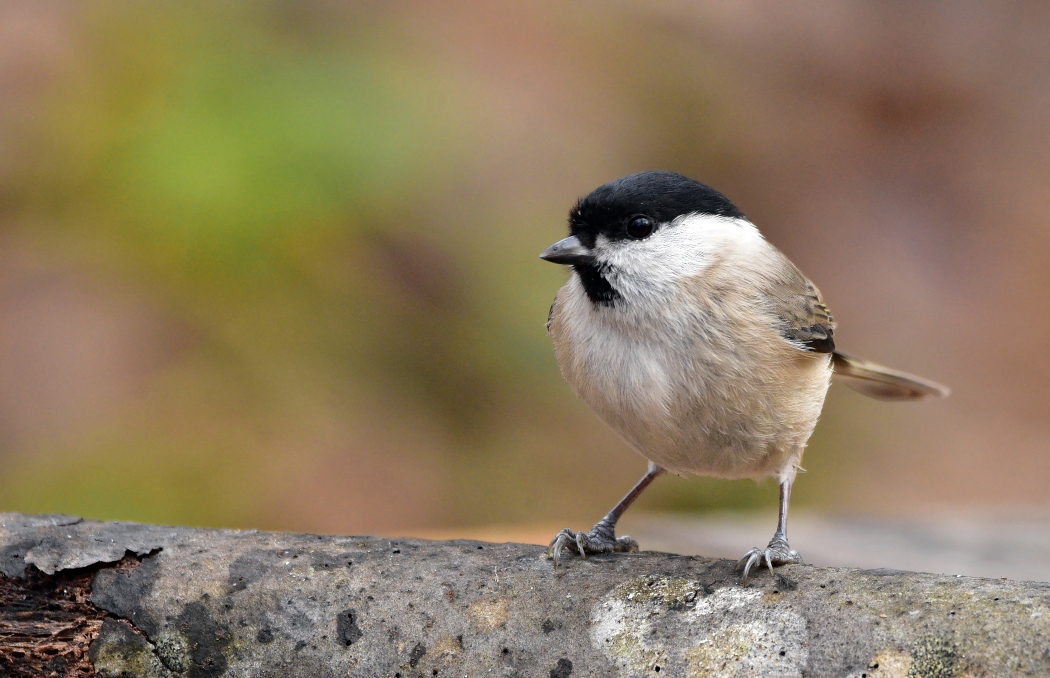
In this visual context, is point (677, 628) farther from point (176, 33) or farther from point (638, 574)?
point (176, 33)

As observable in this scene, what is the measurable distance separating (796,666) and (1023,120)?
7.86 meters

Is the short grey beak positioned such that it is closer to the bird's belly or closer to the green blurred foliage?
the bird's belly

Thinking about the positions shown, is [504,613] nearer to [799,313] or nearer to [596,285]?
[596,285]

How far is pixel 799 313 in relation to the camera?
241cm

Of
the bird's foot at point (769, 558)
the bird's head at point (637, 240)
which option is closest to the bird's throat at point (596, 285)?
the bird's head at point (637, 240)

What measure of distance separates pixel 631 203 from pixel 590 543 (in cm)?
87

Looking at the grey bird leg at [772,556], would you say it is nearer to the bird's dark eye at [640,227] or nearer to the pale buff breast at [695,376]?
the pale buff breast at [695,376]

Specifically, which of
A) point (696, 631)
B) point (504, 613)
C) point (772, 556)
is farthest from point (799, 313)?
point (504, 613)

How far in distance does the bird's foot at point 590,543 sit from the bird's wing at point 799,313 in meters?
0.72

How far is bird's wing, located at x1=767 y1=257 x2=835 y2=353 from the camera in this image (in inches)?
91.4

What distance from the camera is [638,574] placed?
1.89 meters

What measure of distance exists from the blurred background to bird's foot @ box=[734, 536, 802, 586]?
5.77 feet

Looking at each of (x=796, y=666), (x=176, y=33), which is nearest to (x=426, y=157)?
(x=176, y=33)

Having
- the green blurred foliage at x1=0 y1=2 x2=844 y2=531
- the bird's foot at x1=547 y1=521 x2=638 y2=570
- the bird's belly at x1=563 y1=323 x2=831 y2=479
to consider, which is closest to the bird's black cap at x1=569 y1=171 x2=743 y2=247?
the bird's belly at x1=563 y1=323 x2=831 y2=479
